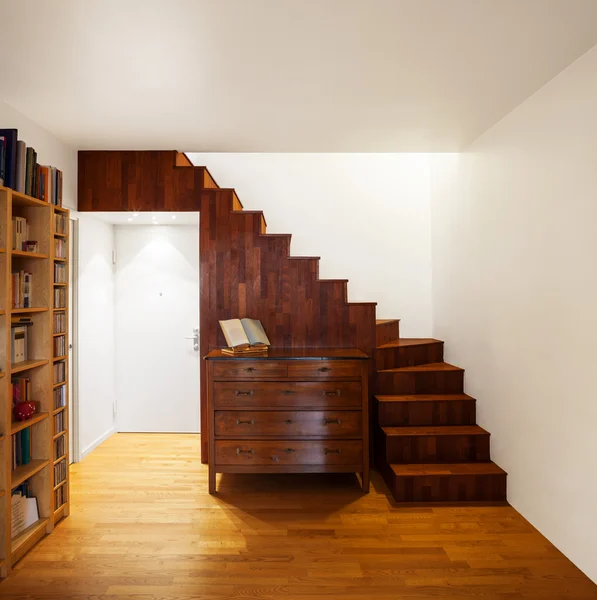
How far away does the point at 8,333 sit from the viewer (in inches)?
88.6

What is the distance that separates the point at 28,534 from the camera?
2.45 meters

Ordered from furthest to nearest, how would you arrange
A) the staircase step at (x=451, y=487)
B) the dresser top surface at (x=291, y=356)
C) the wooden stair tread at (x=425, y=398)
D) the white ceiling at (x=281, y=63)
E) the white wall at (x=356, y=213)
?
1. the white wall at (x=356, y=213)
2. the wooden stair tread at (x=425, y=398)
3. the dresser top surface at (x=291, y=356)
4. the staircase step at (x=451, y=487)
5. the white ceiling at (x=281, y=63)

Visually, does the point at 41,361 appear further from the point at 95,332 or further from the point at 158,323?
the point at 158,323

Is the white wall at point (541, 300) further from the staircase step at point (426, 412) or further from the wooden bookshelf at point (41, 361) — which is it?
the wooden bookshelf at point (41, 361)

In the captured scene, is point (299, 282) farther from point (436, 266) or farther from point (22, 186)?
point (22, 186)

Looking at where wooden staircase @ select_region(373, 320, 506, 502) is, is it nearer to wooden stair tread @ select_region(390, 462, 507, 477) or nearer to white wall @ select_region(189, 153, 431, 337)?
wooden stair tread @ select_region(390, 462, 507, 477)

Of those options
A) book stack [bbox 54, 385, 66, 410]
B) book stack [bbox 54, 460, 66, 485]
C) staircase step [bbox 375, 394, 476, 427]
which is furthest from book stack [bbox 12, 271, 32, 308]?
staircase step [bbox 375, 394, 476, 427]

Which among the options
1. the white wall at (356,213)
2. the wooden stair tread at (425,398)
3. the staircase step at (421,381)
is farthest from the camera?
the white wall at (356,213)

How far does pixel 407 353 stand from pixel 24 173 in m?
2.95

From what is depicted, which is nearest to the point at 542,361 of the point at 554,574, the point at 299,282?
the point at 554,574

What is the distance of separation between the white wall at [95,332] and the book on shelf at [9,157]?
1404 mm

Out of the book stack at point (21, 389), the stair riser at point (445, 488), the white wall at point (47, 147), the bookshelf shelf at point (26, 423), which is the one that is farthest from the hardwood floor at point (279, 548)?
the white wall at point (47, 147)

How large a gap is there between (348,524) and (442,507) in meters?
0.66

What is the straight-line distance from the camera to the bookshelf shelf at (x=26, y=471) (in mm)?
2330
